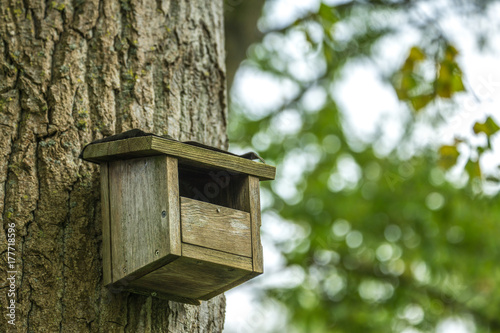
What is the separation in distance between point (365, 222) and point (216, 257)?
4206 mm

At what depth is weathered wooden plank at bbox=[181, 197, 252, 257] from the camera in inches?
62.1

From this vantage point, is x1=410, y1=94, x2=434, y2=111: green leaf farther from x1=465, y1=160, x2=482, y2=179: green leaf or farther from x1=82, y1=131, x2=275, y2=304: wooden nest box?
x1=82, y1=131, x2=275, y2=304: wooden nest box

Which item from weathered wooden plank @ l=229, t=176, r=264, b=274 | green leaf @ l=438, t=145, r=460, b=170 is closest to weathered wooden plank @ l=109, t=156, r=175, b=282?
weathered wooden plank @ l=229, t=176, r=264, b=274

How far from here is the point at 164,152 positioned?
156 cm

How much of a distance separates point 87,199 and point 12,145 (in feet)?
0.88

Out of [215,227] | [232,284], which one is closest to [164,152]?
[215,227]

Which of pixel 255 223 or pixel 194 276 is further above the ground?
pixel 255 223

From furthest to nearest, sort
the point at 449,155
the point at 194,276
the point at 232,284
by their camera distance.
A: the point at 449,155 → the point at 232,284 → the point at 194,276

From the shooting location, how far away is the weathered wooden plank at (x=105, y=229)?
166cm

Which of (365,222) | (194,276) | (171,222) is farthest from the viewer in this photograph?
(365,222)

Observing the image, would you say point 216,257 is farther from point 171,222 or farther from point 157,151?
point 157,151

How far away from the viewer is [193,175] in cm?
189

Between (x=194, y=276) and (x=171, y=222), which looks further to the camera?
(x=194, y=276)

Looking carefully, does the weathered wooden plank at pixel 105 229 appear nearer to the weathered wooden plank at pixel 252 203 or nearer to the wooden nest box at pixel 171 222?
the wooden nest box at pixel 171 222
